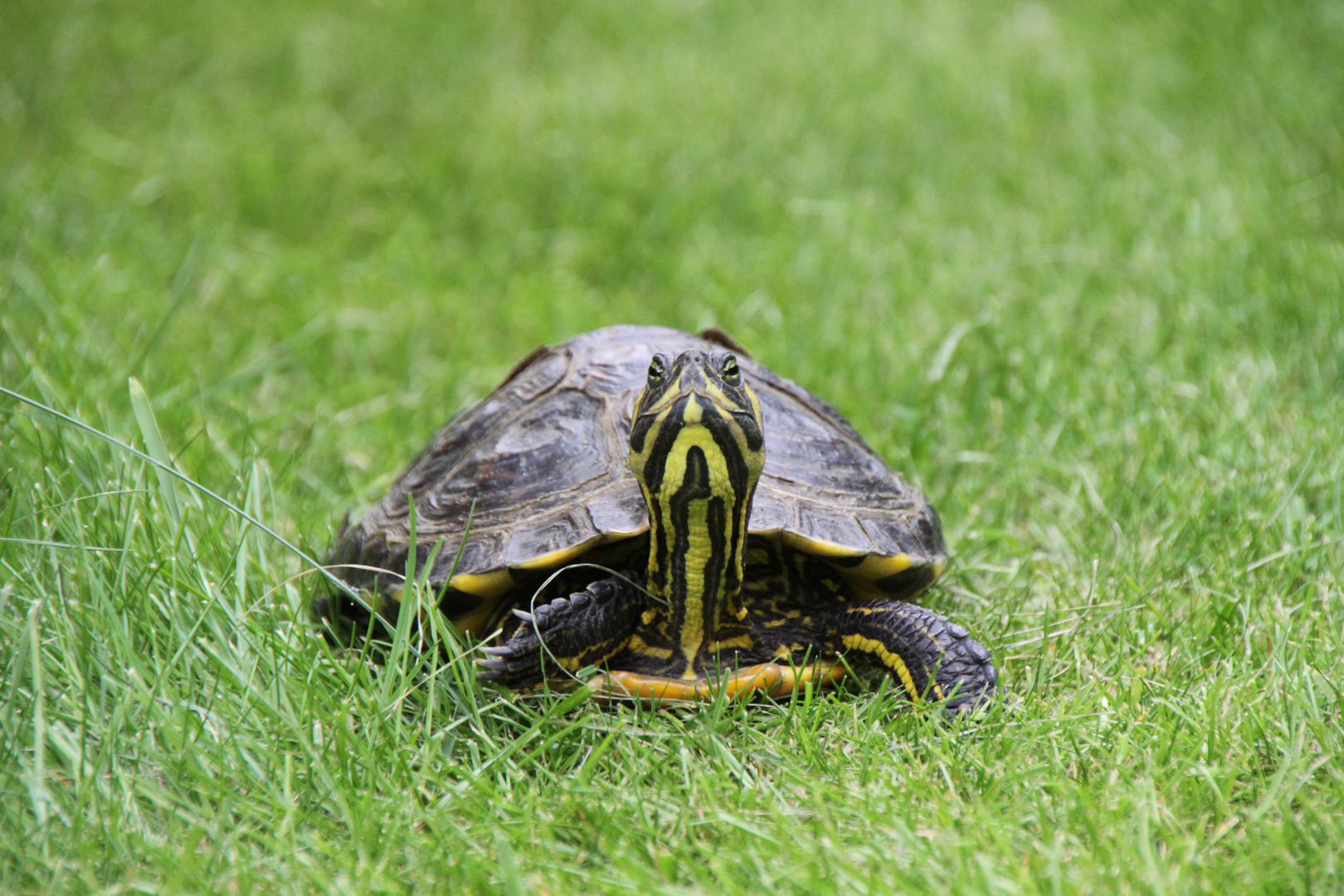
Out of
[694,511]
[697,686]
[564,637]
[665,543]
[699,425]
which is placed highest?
[699,425]

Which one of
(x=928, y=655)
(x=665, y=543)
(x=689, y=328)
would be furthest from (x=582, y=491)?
(x=689, y=328)

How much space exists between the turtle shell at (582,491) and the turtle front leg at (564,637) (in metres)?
0.12

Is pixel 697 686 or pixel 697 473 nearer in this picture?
pixel 697 473

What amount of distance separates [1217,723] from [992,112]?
5.03 meters

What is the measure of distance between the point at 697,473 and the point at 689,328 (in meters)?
2.61

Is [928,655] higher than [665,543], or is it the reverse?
[665,543]

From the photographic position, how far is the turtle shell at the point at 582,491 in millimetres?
2445

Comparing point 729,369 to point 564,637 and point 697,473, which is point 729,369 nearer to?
point 697,473

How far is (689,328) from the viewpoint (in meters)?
A: 4.73

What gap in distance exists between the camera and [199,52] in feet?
24.2

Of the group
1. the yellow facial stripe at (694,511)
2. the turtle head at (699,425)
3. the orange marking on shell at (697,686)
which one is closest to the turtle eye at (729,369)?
the turtle head at (699,425)

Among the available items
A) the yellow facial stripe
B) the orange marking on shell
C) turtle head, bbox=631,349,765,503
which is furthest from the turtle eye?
the orange marking on shell

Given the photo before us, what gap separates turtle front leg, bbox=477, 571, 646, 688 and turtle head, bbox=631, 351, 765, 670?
0.41ft

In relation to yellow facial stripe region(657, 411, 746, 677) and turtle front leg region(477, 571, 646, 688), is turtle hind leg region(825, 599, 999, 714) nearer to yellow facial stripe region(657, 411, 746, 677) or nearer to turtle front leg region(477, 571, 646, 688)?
yellow facial stripe region(657, 411, 746, 677)
